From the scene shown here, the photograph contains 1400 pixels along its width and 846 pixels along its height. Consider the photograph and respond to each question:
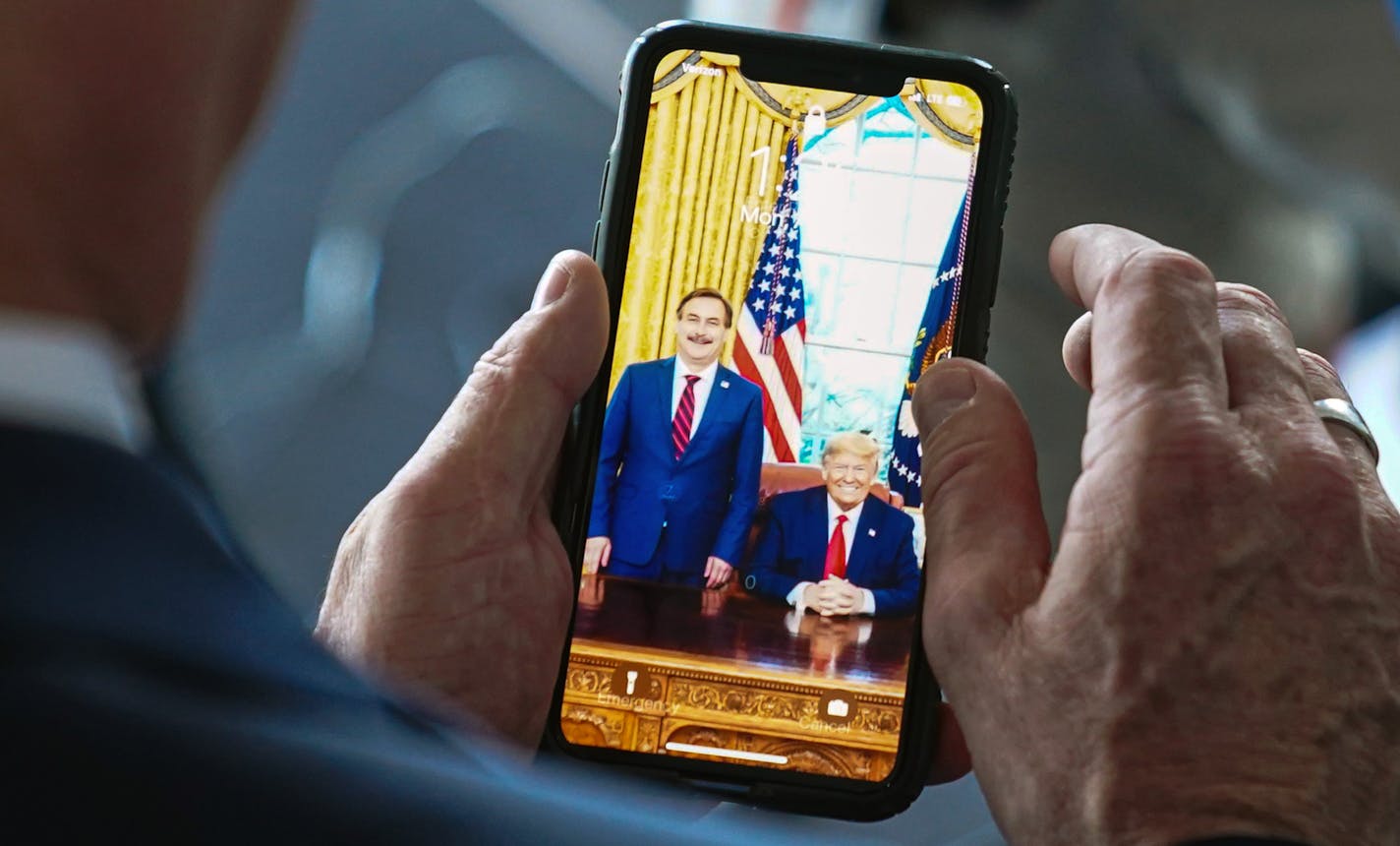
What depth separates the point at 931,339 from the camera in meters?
0.57

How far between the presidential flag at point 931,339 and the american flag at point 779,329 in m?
0.05

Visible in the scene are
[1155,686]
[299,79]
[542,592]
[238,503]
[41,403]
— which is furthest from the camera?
[299,79]

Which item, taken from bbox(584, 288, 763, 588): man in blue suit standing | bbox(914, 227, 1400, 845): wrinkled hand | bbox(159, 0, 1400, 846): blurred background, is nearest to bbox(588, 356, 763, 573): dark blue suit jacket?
bbox(584, 288, 763, 588): man in blue suit standing

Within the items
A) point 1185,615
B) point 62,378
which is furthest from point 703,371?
point 62,378

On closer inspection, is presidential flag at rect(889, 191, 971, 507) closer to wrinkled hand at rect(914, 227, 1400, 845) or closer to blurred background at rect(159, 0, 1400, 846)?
wrinkled hand at rect(914, 227, 1400, 845)

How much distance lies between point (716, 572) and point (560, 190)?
24.9 inches

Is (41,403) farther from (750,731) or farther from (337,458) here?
(337,458)

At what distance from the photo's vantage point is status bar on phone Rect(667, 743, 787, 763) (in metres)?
0.55

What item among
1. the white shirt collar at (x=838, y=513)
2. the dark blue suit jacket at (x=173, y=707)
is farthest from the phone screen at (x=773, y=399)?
the dark blue suit jacket at (x=173, y=707)

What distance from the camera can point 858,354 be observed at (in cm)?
57

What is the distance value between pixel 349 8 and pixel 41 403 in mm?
1042

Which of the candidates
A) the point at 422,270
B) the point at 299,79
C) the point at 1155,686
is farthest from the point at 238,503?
the point at 1155,686

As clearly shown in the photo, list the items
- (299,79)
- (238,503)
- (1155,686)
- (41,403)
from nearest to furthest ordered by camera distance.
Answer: (41,403), (1155,686), (238,503), (299,79)

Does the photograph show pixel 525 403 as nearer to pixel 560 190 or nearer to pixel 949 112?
pixel 949 112
